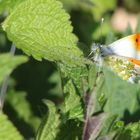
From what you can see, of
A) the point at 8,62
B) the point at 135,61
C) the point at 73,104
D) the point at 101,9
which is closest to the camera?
the point at 8,62

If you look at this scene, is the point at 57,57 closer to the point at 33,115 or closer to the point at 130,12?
the point at 33,115

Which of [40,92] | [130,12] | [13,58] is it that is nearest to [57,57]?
[13,58]

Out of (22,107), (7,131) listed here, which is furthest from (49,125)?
(22,107)

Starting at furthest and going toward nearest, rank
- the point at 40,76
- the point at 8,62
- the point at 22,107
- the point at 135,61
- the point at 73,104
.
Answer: the point at 40,76 < the point at 22,107 < the point at 135,61 < the point at 73,104 < the point at 8,62

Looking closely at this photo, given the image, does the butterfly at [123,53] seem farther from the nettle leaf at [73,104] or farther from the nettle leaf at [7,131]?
the nettle leaf at [7,131]

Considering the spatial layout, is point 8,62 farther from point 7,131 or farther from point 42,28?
point 42,28

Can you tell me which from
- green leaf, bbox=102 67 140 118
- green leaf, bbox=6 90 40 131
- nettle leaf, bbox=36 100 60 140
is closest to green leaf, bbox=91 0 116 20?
green leaf, bbox=6 90 40 131
